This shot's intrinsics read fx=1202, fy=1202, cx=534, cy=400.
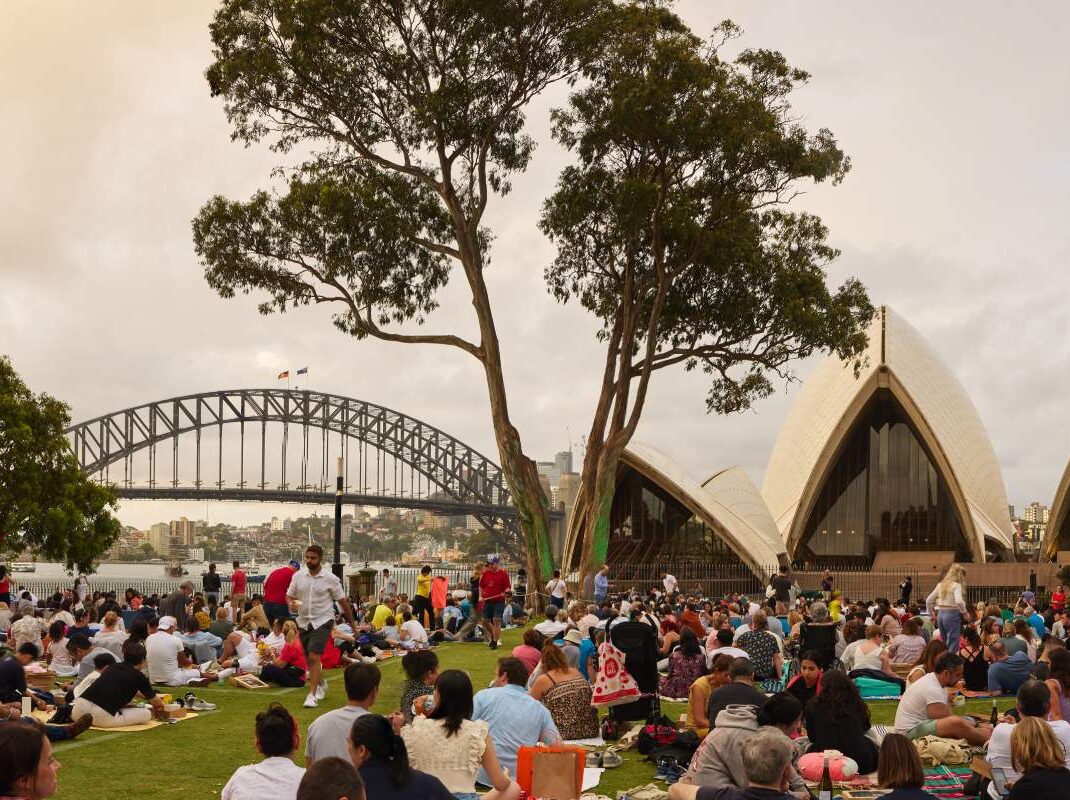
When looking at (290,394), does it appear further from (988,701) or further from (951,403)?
(988,701)

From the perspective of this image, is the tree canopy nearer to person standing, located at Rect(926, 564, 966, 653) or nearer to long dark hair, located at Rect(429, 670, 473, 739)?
person standing, located at Rect(926, 564, 966, 653)

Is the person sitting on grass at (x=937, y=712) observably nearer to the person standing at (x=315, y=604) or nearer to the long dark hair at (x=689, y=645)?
the long dark hair at (x=689, y=645)

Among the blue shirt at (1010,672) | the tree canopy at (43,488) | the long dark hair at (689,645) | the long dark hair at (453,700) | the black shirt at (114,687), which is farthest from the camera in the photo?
the tree canopy at (43,488)

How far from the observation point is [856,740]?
798 cm

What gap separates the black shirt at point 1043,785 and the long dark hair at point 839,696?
7.93 ft

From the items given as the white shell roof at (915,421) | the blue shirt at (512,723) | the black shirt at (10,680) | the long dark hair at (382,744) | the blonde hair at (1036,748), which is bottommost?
the black shirt at (10,680)

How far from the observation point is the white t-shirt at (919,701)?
8.74m

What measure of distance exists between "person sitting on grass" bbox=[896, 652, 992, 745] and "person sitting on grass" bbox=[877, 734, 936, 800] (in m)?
4.07

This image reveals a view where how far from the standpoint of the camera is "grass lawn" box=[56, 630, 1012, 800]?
7809mm

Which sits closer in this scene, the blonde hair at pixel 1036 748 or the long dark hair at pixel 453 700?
the blonde hair at pixel 1036 748

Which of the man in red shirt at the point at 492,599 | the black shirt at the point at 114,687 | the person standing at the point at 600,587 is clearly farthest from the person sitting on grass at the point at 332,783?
the person standing at the point at 600,587

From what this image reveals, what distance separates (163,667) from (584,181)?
14.2m

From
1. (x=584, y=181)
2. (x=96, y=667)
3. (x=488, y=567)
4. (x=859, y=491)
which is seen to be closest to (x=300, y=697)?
(x=96, y=667)

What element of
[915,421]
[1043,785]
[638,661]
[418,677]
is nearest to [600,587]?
[638,661]
